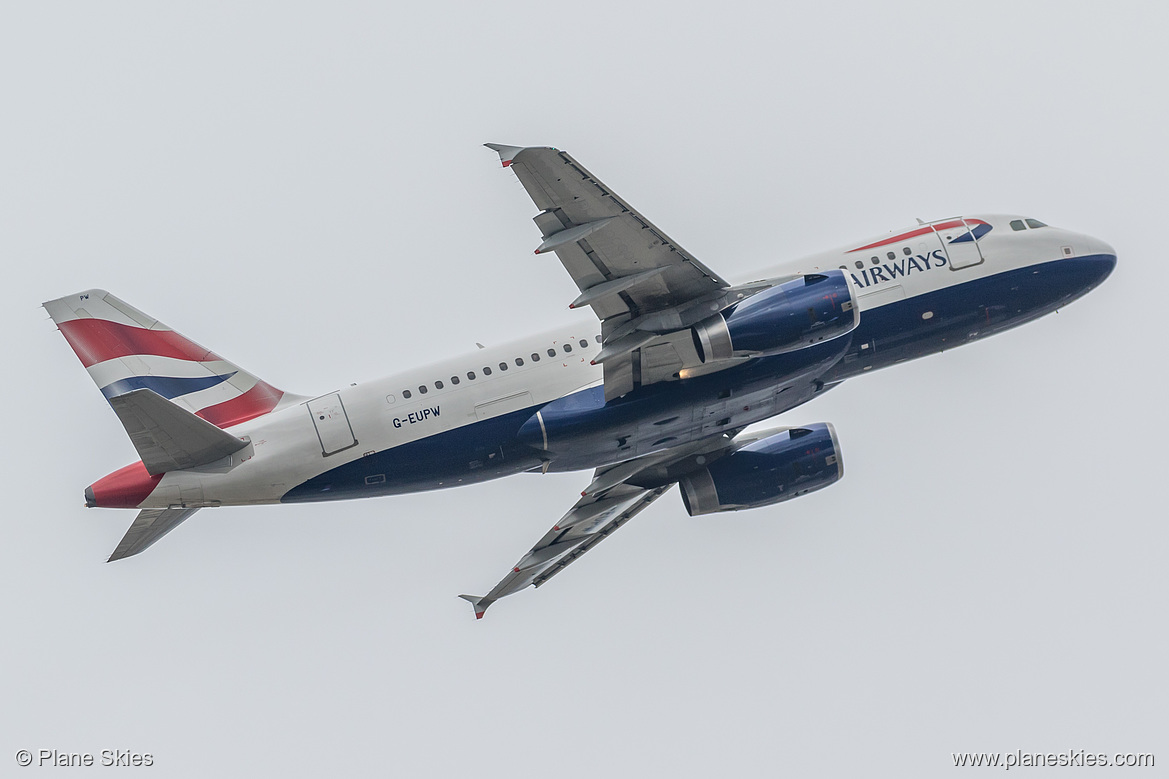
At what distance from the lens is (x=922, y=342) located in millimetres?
38094

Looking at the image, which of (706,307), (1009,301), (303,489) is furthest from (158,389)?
(1009,301)

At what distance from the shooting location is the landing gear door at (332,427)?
35750 mm

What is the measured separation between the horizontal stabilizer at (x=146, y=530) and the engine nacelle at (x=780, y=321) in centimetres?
1503

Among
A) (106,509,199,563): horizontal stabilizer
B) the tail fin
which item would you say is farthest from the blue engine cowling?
(106,509,199,563): horizontal stabilizer

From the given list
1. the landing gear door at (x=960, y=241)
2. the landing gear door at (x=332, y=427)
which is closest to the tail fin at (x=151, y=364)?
the landing gear door at (x=332, y=427)

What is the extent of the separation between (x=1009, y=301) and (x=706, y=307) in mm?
10202

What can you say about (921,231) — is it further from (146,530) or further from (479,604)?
(146,530)

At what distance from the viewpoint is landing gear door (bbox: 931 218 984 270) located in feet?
126

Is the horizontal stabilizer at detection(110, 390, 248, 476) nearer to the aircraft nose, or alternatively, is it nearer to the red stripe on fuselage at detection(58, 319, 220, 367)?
the red stripe on fuselage at detection(58, 319, 220, 367)

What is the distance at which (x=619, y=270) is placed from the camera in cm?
3328

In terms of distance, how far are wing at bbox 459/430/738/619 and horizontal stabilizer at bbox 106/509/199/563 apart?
31.7ft

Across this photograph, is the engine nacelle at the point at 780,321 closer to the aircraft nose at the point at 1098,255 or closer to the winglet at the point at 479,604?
the aircraft nose at the point at 1098,255

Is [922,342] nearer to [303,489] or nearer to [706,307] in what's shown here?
[706,307]

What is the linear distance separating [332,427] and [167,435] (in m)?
4.35
